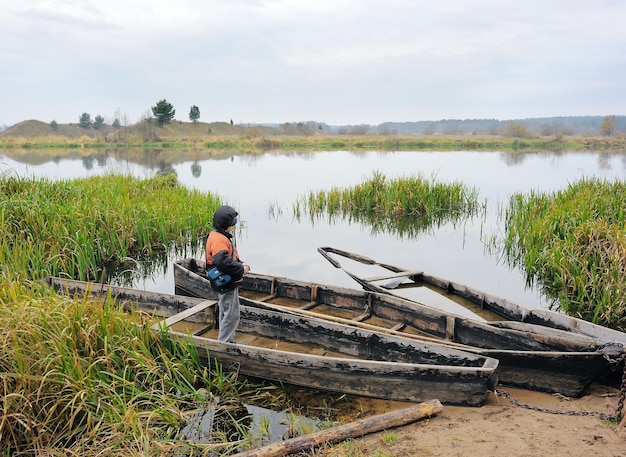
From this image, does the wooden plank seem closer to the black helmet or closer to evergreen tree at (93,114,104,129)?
A: the black helmet

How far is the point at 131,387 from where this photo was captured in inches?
155

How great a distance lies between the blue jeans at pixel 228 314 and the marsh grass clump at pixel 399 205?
8989mm

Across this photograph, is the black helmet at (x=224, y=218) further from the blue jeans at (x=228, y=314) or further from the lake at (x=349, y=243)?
the lake at (x=349, y=243)

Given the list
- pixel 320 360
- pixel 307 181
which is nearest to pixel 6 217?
pixel 320 360

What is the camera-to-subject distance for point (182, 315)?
17.0 feet

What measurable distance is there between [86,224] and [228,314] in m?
5.17

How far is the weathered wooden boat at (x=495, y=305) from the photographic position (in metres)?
4.71

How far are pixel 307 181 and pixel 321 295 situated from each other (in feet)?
57.6

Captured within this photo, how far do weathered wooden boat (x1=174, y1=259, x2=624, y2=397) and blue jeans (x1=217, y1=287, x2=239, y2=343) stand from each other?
927 mm

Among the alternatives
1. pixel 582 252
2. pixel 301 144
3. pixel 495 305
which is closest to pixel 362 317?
pixel 495 305

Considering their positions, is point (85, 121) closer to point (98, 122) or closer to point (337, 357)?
point (98, 122)

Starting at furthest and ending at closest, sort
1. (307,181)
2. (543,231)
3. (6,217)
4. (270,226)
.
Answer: (307,181) < (270,226) < (543,231) < (6,217)

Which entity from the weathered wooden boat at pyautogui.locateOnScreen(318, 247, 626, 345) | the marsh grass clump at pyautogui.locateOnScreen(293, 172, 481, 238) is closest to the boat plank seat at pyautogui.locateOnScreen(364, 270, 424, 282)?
the weathered wooden boat at pyautogui.locateOnScreen(318, 247, 626, 345)

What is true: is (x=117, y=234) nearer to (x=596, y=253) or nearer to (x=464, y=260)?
(x=464, y=260)
